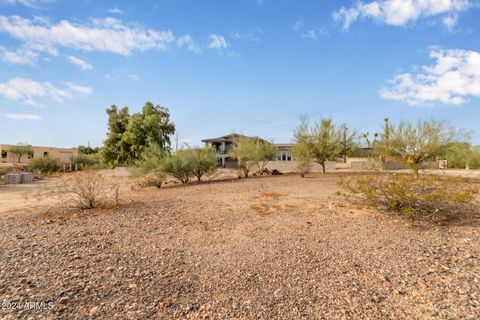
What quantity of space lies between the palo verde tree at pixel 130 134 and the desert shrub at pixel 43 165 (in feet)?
32.9

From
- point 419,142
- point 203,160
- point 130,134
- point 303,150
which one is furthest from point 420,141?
point 130,134

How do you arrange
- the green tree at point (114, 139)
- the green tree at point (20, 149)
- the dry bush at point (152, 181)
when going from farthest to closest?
the green tree at point (20, 149), the green tree at point (114, 139), the dry bush at point (152, 181)

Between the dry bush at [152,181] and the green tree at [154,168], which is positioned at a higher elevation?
the green tree at [154,168]

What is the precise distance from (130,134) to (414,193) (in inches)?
960

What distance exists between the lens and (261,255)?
14.2ft

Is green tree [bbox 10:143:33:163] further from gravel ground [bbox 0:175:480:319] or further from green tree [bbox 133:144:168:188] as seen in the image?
gravel ground [bbox 0:175:480:319]

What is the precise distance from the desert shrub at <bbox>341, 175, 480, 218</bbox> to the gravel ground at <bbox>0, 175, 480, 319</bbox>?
18.7 inches

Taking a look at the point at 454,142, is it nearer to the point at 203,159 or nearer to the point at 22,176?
the point at 203,159

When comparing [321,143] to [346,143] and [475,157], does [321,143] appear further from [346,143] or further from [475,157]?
[475,157]

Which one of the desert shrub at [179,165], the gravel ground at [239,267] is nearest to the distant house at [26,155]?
Answer: the desert shrub at [179,165]

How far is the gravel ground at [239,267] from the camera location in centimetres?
291

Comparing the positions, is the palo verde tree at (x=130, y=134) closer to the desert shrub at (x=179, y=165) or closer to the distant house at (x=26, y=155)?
the desert shrub at (x=179, y=165)

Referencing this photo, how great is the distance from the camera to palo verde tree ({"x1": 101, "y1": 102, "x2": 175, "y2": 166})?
2538cm

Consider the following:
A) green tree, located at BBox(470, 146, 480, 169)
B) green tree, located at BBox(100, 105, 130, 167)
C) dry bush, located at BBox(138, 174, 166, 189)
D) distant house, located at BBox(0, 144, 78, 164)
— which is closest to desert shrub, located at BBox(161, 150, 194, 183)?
dry bush, located at BBox(138, 174, 166, 189)
